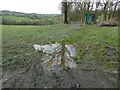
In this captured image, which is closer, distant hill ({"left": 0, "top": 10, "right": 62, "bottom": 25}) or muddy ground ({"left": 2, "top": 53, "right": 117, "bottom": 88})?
muddy ground ({"left": 2, "top": 53, "right": 117, "bottom": 88})

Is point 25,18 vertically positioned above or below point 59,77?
above

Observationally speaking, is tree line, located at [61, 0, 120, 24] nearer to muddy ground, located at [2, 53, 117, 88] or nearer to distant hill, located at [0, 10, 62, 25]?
Result: distant hill, located at [0, 10, 62, 25]

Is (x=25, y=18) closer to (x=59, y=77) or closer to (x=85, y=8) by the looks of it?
(x=85, y=8)

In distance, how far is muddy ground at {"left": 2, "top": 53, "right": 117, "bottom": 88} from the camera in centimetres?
270

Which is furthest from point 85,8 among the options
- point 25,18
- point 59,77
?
point 59,77

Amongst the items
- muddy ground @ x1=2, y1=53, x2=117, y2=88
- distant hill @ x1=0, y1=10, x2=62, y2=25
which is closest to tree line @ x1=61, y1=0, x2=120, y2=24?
distant hill @ x1=0, y1=10, x2=62, y2=25

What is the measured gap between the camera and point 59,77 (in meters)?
2.97

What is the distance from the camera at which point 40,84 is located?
8.84ft

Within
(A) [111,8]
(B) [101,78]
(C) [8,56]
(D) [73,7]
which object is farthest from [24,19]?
(B) [101,78]

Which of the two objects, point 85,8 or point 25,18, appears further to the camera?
point 85,8

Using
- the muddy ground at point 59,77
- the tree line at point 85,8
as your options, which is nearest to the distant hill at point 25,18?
the tree line at point 85,8

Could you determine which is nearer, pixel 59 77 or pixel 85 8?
pixel 59 77

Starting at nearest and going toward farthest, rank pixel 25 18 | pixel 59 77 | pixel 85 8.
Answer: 1. pixel 59 77
2. pixel 25 18
3. pixel 85 8

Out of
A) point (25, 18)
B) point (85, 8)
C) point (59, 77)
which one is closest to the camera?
point (59, 77)
